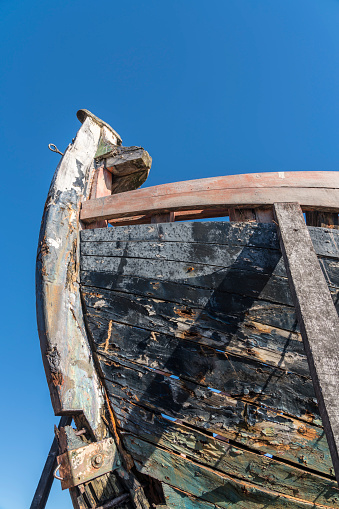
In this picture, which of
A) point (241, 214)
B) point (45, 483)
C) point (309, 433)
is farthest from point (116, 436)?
point (45, 483)

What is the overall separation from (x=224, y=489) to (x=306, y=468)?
0.44m

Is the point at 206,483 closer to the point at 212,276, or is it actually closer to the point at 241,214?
the point at 212,276

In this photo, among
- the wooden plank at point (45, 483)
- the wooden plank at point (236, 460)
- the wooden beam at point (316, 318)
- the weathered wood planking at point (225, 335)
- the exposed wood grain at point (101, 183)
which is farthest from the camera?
Answer: the wooden plank at point (45, 483)

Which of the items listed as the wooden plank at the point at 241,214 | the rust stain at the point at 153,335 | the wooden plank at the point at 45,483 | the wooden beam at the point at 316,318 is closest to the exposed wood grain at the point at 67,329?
the rust stain at the point at 153,335

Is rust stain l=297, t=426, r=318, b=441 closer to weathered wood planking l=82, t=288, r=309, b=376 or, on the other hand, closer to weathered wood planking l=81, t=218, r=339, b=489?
weathered wood planking l=81, t=218, r=339, b=489

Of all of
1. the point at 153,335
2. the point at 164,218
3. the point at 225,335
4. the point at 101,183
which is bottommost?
the point at 225,335

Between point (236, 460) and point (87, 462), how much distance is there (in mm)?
810

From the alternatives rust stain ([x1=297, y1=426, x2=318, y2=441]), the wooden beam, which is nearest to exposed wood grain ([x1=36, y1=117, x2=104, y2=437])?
rust stain ([x1=297, y1=426, x2=318, y2=441])

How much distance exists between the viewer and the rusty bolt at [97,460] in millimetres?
1736

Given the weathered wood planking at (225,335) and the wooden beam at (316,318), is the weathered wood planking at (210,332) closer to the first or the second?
the weathered wood planking at (225,335)

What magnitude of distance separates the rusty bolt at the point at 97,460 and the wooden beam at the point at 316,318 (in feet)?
4.29

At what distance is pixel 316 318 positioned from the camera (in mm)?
1252

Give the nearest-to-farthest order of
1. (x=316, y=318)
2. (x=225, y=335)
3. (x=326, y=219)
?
(x=316, y=318) → (x=225, y=335) → (x=326, y=219)

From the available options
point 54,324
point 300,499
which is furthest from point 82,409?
point 300,499
